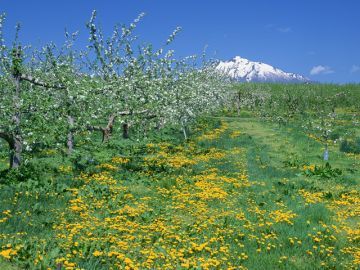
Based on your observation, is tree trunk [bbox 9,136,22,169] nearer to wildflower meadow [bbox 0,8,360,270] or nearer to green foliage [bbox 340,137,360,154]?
wildflower meadow [bbox 0,8,360,270]

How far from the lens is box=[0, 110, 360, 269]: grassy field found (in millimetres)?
9109

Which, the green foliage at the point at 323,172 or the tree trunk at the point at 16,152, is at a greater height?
the tree trunk at the point at 16,152

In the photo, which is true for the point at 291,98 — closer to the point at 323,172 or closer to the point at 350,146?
the point at 350,146

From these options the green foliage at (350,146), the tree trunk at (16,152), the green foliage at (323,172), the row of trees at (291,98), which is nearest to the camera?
the tree trunk at (16,152)

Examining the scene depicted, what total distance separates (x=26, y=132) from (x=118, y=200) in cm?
429

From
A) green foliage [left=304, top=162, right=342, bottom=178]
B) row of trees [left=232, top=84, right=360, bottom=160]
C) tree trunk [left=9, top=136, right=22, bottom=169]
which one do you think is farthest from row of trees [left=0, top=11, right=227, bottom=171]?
row of trees [left=232, top=84, right=360, bottom=160]

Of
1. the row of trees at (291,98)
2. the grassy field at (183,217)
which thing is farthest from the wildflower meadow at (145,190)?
the row of trees at (291,98)

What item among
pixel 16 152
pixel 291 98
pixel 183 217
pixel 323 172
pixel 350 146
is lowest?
pixel 183 217

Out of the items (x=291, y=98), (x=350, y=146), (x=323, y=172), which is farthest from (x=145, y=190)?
(x=291, y=98)

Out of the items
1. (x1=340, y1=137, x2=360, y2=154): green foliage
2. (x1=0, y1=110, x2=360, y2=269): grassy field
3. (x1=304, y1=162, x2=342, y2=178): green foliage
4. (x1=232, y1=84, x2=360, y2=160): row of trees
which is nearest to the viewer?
(x1=0, y1=110, x2=360, y2=269): grassy field

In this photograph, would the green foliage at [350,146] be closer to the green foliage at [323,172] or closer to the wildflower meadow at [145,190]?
the wildflower meadow at [145,190]

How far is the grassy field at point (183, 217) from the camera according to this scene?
9.11m

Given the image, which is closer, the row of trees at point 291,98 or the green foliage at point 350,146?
the green foliage at point 350,146

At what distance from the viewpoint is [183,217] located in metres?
12.5
